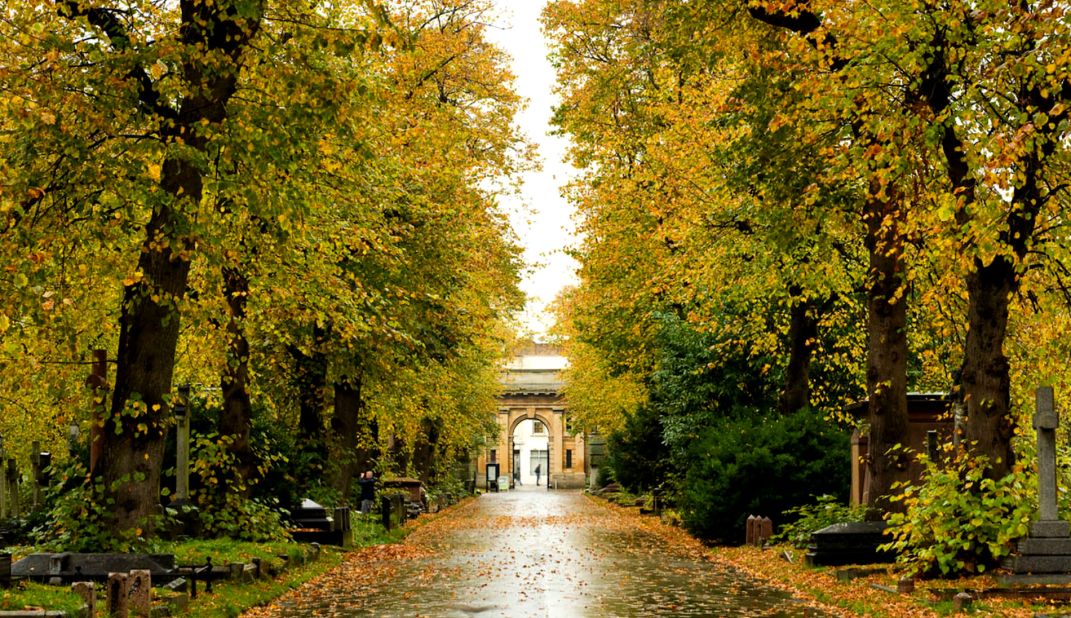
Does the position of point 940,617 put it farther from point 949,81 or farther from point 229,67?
point 229,67

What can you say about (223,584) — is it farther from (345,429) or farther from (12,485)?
(12,485)

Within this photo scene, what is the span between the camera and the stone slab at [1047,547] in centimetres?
1314

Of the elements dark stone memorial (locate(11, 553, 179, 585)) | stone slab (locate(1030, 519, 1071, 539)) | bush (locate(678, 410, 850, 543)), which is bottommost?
dark stone memorial (locate(11, 553, 179, 585))

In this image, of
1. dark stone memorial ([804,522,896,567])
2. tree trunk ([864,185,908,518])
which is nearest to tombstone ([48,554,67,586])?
dark stone memorial ([804,522,896,567])

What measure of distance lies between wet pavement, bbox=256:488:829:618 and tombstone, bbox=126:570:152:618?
6.94ft

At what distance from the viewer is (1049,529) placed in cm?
1327

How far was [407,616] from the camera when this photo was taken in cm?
1290

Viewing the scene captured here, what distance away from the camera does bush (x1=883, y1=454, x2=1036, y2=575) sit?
13.5 metres

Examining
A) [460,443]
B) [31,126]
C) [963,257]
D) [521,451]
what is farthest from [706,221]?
[521,451]

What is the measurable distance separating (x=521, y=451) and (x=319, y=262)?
104483mm

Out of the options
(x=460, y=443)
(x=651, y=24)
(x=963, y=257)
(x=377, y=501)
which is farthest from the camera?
(x=460, y=443)

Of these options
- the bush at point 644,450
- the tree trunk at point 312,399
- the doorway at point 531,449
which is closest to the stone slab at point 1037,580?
the tree trunk at point 312,399

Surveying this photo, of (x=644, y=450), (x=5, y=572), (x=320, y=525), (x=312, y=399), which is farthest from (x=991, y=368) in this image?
(x=644, y=450)

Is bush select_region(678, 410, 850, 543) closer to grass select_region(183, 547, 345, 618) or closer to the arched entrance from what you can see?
grass select_region(183, 547, 345, 618)
